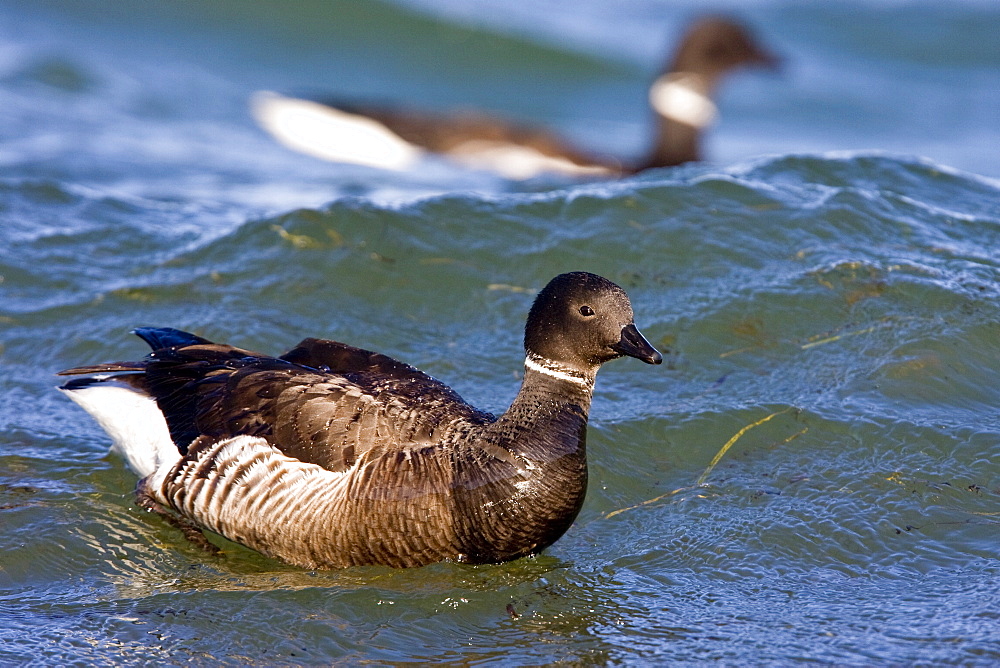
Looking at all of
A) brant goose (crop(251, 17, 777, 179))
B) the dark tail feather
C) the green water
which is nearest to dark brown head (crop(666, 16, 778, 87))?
brant goose (crop(251, 17, 777, 179))

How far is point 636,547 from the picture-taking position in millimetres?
5848

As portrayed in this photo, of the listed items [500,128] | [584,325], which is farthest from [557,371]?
[500,128]

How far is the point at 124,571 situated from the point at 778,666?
120 inches

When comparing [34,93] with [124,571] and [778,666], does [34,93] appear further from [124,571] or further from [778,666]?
[778,666]

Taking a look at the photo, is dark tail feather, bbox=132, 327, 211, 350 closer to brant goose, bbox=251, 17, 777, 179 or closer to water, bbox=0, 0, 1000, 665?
water, bbox=0, 0, 1000, 665

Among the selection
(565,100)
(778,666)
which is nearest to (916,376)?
(778,666)

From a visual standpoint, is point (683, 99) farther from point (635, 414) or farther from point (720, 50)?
point (635, 414)

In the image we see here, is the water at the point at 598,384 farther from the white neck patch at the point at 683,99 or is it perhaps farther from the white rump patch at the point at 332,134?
the white neck patch at the point at 683,99

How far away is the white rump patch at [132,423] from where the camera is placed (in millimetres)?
6219

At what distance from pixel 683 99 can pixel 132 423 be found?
10.5m

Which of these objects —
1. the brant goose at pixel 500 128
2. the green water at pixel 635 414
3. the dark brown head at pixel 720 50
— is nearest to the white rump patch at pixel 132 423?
the green water at pixel 635 414

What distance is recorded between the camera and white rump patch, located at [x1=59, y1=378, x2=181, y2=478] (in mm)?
6219

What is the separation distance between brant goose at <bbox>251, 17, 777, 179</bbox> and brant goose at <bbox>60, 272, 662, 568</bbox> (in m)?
9.39

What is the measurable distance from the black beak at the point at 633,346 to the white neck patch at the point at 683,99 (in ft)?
33.3
